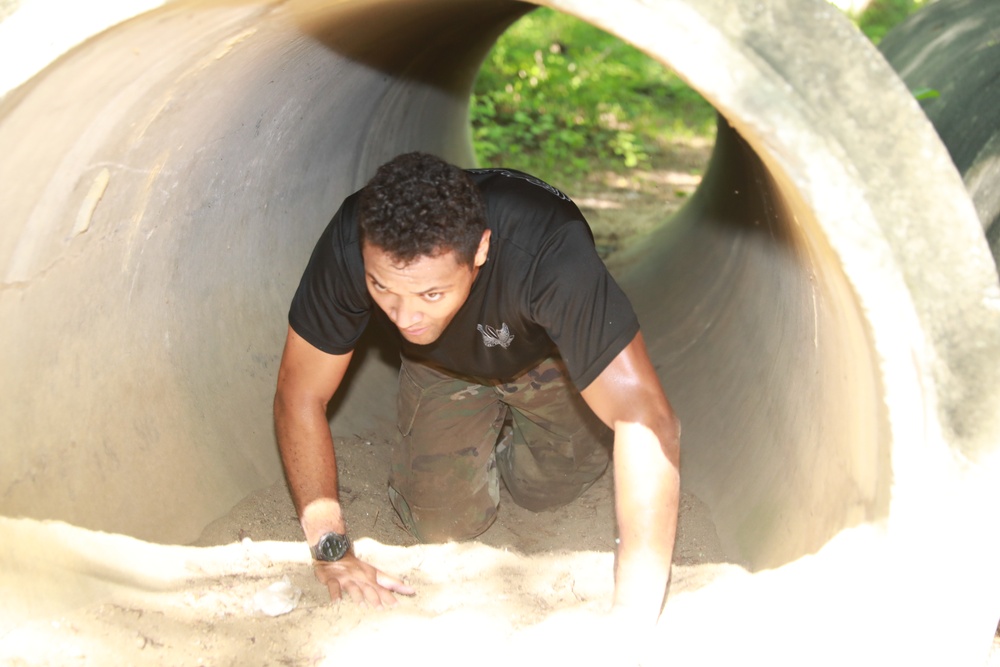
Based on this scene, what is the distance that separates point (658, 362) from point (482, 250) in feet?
7.27

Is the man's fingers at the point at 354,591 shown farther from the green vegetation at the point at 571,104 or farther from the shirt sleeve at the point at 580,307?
the green vegetation at the point at 571,104

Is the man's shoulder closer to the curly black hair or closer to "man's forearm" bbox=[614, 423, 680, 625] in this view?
the curly black hair

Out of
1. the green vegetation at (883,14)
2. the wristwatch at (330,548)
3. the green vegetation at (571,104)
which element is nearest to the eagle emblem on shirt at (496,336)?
the wristwatch at (330,548)

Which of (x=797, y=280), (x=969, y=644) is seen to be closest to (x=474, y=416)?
(x=797, y=280)

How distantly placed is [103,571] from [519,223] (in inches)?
63.8

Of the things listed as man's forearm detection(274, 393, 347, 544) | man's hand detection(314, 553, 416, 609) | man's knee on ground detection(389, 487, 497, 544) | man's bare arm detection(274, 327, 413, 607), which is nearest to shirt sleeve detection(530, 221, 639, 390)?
man's bare arm detection(274, 327, 413, 607)

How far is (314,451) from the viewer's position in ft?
10.1

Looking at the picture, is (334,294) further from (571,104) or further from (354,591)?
(571,104)

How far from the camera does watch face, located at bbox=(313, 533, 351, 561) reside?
3.07 metres

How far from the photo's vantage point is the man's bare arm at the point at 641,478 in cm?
261

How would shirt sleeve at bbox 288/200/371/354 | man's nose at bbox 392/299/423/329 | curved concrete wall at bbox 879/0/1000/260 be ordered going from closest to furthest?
man's nose at bbox 392/299/423/329 → shirt sleeve at bbox 288/200/371/354 → curved concrete wall at bbox 879/0/1000/260

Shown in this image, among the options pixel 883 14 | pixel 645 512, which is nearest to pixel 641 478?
pixel 645 512

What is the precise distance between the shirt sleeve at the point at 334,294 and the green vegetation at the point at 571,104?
5.07 m

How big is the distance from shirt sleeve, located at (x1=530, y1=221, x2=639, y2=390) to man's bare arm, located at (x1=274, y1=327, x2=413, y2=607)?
72 centimetres
